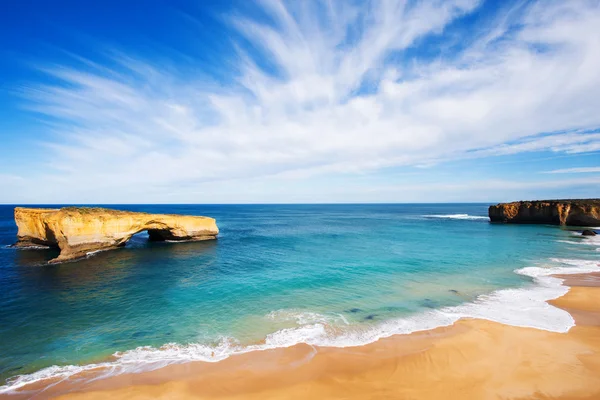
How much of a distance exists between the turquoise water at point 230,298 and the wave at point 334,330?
0.08 meters

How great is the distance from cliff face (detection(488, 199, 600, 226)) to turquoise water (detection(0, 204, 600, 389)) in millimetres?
32535

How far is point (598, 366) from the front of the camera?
9281 mm

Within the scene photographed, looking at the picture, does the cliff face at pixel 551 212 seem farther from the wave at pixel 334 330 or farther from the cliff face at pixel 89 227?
the cliff face at pixel 89 227

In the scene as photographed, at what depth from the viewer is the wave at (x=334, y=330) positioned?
935cm

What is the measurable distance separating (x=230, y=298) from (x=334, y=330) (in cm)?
669

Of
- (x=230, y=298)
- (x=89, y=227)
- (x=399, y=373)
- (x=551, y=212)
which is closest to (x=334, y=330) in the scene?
(x=399, y=373)

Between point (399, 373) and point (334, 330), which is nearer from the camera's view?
point (399, 373)

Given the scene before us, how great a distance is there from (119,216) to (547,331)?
117ft

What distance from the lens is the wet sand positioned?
817 centimetres

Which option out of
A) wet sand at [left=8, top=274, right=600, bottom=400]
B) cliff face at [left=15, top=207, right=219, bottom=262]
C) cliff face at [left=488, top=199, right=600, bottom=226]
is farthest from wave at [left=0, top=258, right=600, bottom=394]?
cliff face at [left=488, top=199, right=600, bottom=226]

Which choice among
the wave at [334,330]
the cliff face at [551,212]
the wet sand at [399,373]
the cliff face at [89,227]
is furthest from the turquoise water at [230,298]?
the cliff face at [551,212]

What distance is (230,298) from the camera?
51.9ft

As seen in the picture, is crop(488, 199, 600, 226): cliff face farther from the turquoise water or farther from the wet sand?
the wet sand

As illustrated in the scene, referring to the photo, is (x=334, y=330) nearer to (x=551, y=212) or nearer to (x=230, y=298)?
(x=230, y=298)
